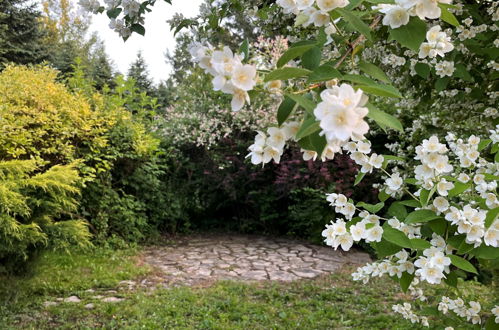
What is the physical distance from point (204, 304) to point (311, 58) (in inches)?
112

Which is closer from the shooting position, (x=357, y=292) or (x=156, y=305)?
(x=156, y=305)

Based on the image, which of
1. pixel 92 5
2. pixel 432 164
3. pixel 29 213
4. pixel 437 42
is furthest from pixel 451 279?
pixel 29 213

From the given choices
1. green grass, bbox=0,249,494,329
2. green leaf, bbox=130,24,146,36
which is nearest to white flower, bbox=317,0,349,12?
green leaf, bbox=130,24,146,36

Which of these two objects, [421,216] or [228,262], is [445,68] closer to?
[421,216]

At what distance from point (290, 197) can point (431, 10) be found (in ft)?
16.9

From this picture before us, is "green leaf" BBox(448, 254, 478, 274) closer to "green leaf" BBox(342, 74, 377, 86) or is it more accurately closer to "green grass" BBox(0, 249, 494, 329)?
"green leaf" BBox(342, 74, 377, 86)

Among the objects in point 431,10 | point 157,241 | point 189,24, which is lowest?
point 157,241

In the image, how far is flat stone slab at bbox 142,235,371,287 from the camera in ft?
13.4

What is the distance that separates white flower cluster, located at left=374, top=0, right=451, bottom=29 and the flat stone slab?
3.49 m

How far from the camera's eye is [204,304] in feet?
10.6

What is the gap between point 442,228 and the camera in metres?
1.13

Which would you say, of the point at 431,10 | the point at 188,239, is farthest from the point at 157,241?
the point at 431,10

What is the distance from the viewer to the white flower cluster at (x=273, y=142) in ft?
2.29

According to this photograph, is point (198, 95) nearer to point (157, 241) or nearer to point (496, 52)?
point (157, 241)
